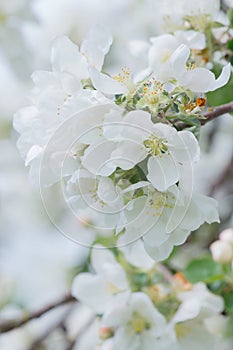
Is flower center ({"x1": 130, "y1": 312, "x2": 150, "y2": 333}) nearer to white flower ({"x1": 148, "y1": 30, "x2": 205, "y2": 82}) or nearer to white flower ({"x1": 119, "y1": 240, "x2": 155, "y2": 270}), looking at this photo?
white flower ({"x1": 119, "y1": 240, "x2": 155, "y2": 270})

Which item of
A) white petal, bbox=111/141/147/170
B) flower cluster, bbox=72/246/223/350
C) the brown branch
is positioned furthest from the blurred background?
white petal, bbox=111/141/147/170

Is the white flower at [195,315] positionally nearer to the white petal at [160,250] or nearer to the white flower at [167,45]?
the white petal at [160,250]

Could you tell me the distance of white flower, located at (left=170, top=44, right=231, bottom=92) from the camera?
792 millimetres

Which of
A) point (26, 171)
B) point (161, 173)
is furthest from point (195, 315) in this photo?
point (26, 171)

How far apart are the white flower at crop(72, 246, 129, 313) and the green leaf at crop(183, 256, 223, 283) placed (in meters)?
0.12

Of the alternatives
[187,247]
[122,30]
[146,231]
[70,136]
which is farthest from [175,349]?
[122,30]

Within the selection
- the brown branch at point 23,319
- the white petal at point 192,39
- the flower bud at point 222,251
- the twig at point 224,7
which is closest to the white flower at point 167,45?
the white petal at point 192,39

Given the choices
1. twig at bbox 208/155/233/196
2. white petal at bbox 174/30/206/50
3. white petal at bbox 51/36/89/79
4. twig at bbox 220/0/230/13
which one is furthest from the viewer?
twig at bbox 208/155/233/196

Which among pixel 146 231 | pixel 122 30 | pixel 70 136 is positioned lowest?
pixel 122 30

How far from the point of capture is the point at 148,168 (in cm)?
76

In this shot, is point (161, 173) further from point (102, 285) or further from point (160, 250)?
point (102, 285)

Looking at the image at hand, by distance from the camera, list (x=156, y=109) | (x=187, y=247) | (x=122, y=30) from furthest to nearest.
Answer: (x=122, y=30)
(x=187, y=247)
(x=156, y=109)

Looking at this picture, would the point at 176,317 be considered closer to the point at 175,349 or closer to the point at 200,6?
the point at 175,349

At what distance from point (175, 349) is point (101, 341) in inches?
4.3
